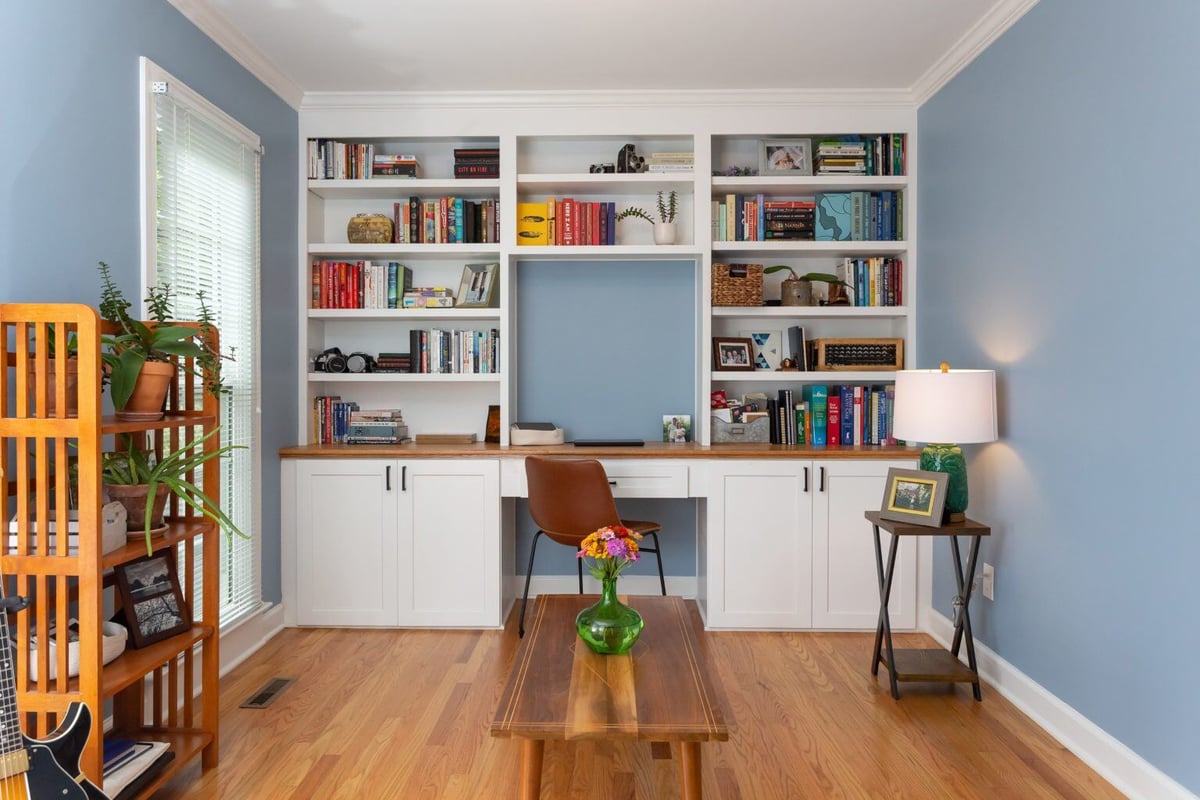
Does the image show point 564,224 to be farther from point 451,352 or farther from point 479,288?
point 451,352

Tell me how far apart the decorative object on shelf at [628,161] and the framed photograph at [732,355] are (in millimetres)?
976

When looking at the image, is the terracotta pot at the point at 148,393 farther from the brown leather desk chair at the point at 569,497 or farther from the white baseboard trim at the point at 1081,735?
the white baseboard trim at the point at 1081,735

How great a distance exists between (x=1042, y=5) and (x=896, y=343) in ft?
5.38

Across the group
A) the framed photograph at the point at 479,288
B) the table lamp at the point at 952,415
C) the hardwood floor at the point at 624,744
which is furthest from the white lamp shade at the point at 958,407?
the framed photograph at the point at 479,288

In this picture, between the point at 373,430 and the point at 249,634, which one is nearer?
the point at 249,634

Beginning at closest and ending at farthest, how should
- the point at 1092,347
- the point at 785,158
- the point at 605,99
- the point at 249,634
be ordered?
the point at 1092,347 < the point at 249,634 < the point at 605,99 < the point at 785,158

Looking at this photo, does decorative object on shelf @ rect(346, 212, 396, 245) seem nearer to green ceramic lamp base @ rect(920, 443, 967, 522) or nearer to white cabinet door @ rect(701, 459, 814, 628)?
white cabinet door @ rect(701, 459, 814, 628)

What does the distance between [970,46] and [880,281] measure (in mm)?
1142

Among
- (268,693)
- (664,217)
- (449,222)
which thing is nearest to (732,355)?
(664,217)

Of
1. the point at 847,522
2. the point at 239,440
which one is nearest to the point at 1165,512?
the point at 847,522

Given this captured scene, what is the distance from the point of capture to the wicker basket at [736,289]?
12.7 ft

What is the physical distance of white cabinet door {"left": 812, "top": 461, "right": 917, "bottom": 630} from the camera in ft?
11.8

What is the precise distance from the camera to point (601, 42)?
3.27 metres

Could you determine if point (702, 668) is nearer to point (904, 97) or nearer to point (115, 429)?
point (115, 429)
